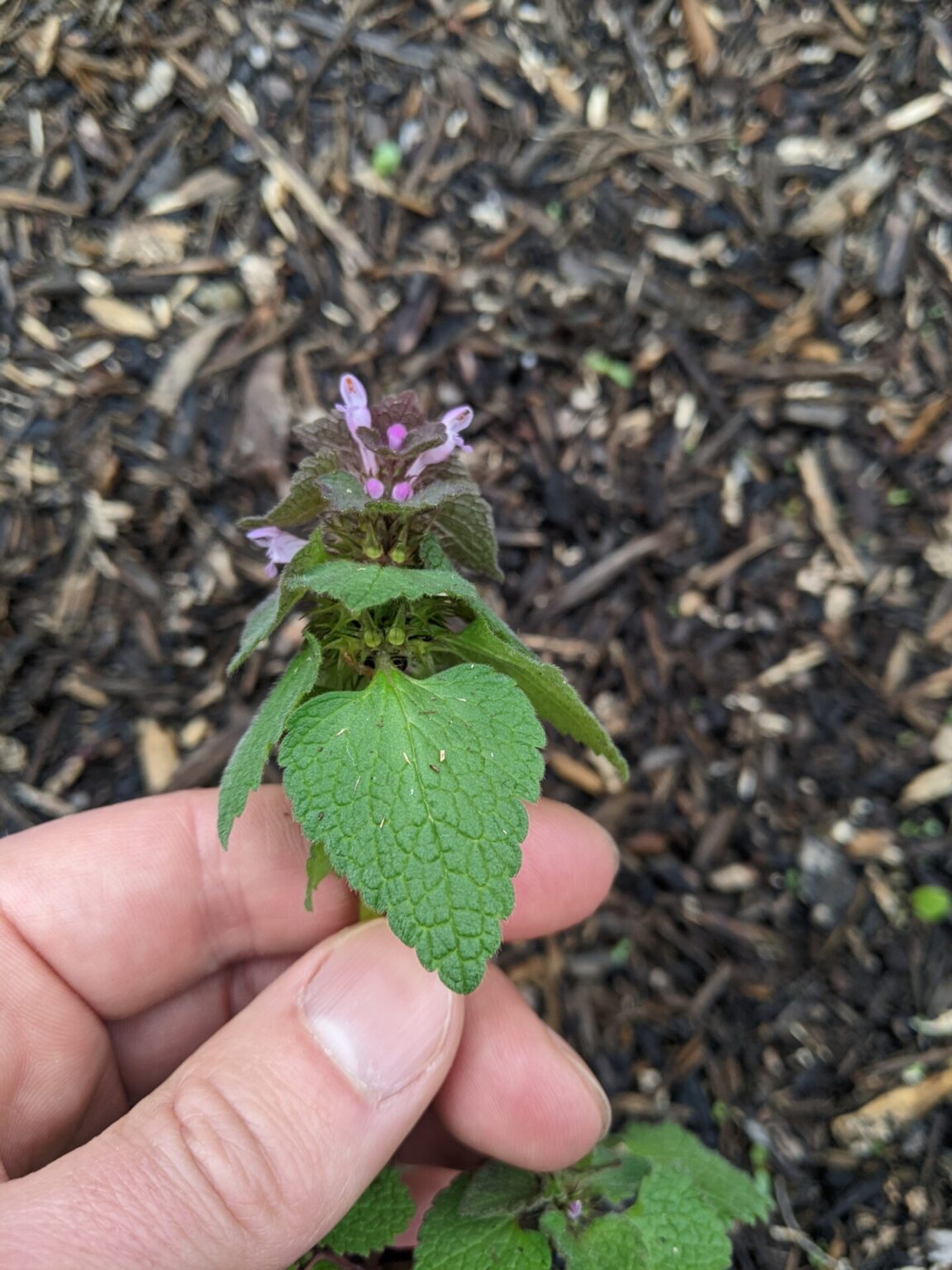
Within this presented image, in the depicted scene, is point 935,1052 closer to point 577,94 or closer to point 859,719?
point 859,719

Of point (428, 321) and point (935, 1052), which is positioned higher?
point (428, 321)

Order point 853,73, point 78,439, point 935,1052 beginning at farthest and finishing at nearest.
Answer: point 853,73 < point 78,439 < point 935,1052

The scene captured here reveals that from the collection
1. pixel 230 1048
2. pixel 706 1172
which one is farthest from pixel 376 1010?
pixel 706 1172

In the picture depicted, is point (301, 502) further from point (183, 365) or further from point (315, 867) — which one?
point (183, 365)

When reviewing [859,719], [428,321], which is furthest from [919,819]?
[428,321]

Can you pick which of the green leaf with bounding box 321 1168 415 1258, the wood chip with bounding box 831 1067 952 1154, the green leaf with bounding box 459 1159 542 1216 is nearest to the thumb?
the green leaf with bounding box 321 1168 415 1258

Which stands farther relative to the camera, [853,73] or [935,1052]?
[853,73]
